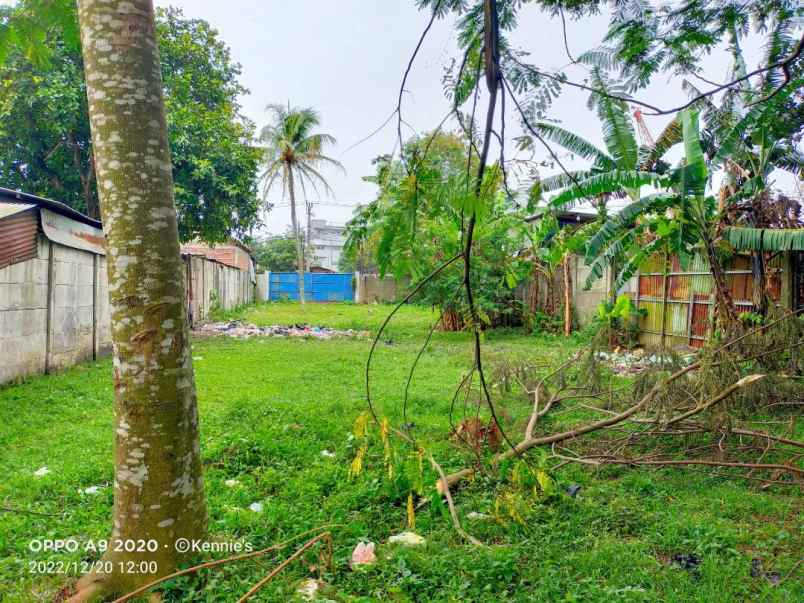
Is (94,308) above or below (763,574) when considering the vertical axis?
above

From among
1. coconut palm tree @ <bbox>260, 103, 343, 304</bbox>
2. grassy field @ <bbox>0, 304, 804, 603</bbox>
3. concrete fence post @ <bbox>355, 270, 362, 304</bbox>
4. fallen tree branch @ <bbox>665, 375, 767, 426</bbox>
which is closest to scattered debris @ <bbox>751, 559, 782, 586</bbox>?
grassy field @ <bbox>0, 304, 804, 603</bbox>

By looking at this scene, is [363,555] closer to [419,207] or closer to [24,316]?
[419,207]

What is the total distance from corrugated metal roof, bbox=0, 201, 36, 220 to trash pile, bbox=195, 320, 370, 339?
5.35 metres

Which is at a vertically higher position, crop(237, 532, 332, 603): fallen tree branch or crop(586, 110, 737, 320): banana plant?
crop(586, 110, 737, 320): banana plant

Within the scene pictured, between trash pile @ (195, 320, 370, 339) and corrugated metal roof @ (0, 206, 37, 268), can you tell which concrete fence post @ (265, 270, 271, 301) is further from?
corrugated metal roof @ (0, 206, 37, 268)

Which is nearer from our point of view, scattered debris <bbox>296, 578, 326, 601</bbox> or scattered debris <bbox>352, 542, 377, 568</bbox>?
scattered debris <bbox>296, 578, 326, 601</bbox>

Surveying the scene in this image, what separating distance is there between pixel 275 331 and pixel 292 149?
27.4ft

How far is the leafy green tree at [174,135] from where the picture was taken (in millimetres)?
10109

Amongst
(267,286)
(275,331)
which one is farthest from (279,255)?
(275,331)

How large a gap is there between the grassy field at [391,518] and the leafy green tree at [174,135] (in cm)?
725

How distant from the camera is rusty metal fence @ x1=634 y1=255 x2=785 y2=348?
6957mm

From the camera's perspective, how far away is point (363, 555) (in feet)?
7.52

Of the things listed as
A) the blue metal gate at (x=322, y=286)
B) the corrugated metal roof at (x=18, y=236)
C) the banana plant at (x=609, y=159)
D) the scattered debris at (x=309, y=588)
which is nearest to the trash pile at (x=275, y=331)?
the corrugated metal roof at (x=18, y=236)
